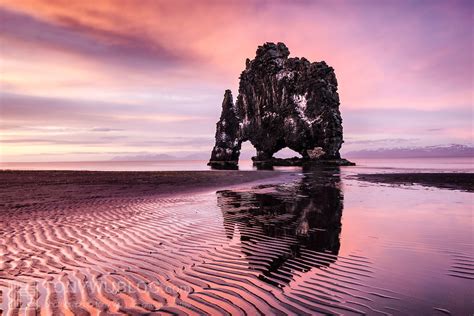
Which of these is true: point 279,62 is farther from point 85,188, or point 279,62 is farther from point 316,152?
point 85,188

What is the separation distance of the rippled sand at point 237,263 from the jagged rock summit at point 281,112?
Result: 7394cm

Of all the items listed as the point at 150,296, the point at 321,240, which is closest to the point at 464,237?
the point at 321,240

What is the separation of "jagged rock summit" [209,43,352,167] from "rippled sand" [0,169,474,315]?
243 ft

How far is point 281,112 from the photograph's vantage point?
97.9 metres

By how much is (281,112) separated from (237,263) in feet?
310

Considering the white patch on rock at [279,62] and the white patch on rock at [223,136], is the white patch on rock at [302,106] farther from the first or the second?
the white patch on rock at [223,136]

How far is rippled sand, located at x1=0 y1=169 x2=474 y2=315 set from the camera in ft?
14.0

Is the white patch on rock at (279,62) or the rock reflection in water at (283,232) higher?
the white patch on rock at (279,62)

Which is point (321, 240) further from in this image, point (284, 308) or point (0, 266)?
point (0, 266)

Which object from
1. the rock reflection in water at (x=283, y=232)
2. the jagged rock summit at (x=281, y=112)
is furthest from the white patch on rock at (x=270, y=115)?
the rock reflection in water at (x=283, y=232)

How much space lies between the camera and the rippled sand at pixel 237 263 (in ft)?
14.0

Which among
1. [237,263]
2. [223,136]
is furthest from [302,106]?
[237,263]

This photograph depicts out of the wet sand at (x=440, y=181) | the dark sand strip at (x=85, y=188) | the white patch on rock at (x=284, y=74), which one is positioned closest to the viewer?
the dark sand strip at (x=85, y=188)

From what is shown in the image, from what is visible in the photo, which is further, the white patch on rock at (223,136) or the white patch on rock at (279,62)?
the white patch on rock at (223,136)
